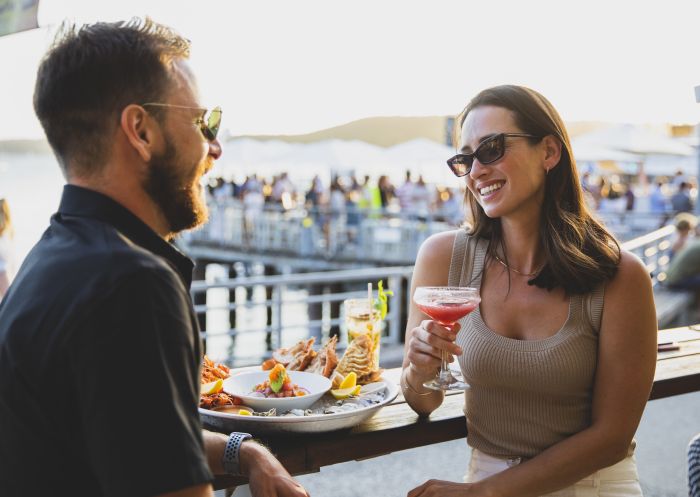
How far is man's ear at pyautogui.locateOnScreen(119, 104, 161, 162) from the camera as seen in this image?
1.32 meters

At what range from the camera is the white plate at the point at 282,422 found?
2004 mm

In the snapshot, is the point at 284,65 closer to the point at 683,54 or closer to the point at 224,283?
the point at 224,283

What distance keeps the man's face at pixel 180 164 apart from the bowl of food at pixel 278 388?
2.66 feet

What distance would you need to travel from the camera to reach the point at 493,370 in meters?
2.27

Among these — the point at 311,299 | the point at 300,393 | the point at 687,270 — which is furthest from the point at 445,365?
the point at 687,270

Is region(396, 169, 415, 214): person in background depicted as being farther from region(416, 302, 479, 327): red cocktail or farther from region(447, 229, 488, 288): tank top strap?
region(416, 302, 479, 327): red cocktail

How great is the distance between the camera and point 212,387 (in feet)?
7.24

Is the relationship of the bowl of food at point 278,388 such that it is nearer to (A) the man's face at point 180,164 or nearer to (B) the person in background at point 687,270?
(A) the man's face at point 180,164

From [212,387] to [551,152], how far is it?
1.40m

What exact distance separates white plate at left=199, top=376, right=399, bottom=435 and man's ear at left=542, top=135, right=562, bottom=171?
1.07 m

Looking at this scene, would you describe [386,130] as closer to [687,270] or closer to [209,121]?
[687,270]

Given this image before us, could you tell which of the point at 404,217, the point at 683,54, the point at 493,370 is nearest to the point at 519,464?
the point at 493,370

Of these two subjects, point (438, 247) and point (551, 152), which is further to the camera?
point (438, 247)

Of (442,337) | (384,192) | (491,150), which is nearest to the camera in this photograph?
(442,337)
